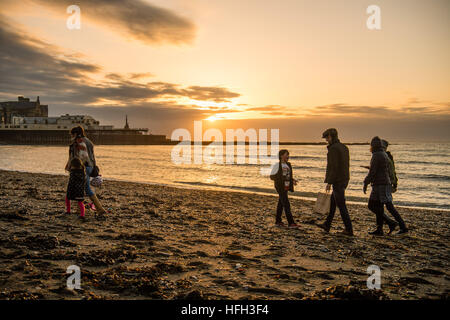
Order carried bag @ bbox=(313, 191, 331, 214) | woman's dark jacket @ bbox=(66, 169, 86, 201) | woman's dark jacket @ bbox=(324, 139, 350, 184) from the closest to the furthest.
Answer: woman's dark jacket @ bbox=(324, 139, 350, 184) < woman's dark jacket @ bbox=(66, 169, 86, 201) < carried bag @ bbox=(313, 191, 331, 214)

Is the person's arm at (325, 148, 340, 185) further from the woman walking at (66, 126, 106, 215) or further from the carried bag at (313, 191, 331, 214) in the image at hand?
the woman walking at (66, 126, 106, 215)

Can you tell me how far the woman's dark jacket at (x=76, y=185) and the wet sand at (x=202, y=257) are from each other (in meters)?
0.61

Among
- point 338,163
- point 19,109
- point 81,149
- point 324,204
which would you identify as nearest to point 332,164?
point 338,163

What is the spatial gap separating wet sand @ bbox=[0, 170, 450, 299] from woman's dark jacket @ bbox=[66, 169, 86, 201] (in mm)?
608

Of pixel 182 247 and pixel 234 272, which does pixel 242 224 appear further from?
pixel 234 272

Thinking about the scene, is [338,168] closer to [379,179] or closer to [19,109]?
[379,179]

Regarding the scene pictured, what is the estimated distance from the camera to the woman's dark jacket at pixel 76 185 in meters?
7.00

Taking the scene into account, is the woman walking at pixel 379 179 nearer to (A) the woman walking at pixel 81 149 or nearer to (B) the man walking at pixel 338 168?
(B) the man walking at pixel 338 168

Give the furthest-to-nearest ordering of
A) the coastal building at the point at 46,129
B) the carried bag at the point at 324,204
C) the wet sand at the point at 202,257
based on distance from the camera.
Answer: the coastal building at the point at 46,129 → the carried bag at the point at 324,204 → the wet sand at the point at 202,257

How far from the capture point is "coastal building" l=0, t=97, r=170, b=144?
370ft

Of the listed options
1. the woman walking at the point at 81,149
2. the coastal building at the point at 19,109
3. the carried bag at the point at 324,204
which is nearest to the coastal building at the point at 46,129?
the coastal building at the point at 19,109

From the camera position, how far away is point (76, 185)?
702cm

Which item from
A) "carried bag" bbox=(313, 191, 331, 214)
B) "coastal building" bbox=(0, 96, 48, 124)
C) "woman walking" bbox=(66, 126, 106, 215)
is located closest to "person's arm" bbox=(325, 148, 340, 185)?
"carried bag" bbox=(313, 191, 331, 214)

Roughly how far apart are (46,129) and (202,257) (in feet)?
466
